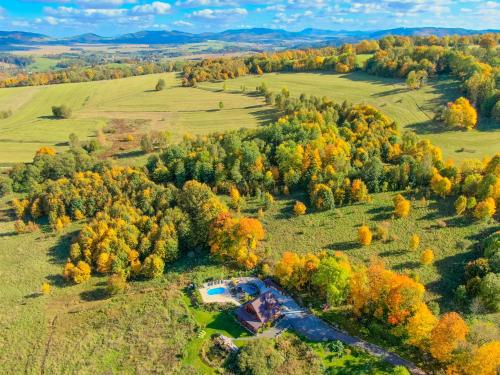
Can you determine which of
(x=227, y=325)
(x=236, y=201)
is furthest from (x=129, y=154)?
(x=227, y=325)

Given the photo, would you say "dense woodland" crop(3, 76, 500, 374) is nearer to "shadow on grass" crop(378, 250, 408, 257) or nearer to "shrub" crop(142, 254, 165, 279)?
"shrub" crop(142, 254, 165, 279)

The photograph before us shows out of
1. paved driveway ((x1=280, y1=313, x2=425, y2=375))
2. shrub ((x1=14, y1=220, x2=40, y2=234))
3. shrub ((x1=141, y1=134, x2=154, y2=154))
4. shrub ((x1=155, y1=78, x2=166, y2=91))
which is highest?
shrub ((x1=155, y1=78, x2=166, y2=91))

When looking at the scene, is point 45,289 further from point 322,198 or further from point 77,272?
point 322,198

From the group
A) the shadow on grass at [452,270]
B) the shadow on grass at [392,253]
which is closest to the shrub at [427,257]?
the shadow on grass at [452,270]

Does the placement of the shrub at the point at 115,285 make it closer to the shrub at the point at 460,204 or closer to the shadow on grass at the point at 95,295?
the shadow on grass at the point at 95,295

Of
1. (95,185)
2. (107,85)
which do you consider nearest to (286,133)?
(95,185)

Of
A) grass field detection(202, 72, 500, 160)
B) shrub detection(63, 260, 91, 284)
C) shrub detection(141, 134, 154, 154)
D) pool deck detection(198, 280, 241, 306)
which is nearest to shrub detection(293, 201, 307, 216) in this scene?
pool deck detection(198, 280, 241, 306)

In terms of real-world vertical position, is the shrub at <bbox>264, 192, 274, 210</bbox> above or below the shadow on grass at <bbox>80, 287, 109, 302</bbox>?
above
